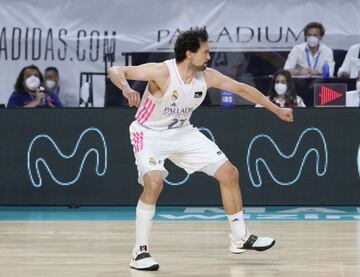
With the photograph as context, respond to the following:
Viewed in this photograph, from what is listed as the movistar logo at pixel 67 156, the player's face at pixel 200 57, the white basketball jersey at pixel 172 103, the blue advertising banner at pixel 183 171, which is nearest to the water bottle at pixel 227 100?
the blue advertising banner at pixel 183 171

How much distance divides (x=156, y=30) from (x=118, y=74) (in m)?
6.92

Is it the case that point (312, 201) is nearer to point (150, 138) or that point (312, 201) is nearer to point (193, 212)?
point (193, 212)

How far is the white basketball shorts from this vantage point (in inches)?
297

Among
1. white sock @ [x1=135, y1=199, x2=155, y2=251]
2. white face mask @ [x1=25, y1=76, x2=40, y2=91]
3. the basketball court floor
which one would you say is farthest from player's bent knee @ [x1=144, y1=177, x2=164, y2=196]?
white face mask @ [x1=25, y1=76, x2=40, y2=91]

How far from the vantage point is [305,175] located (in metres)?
10.8

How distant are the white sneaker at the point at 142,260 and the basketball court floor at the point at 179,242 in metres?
0.07

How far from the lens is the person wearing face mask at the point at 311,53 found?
12945 millimetres

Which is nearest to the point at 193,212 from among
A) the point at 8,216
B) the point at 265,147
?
the point at 265,147

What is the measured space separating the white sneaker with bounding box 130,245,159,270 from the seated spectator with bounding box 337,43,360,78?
6025mm

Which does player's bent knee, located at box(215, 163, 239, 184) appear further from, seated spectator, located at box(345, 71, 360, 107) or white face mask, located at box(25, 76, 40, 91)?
white face mask, located at box(25, 76, 40, 91)

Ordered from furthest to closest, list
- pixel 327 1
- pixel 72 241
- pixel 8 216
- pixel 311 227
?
pixel 327 1, pixel 8 216, pixel 311 227, pixel 72 241

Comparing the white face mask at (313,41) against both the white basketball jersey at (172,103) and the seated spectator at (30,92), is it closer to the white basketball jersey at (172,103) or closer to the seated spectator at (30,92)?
the seated spectator at (30,92)

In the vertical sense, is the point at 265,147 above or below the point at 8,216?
above

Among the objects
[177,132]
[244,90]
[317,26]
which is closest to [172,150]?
[177,132]
